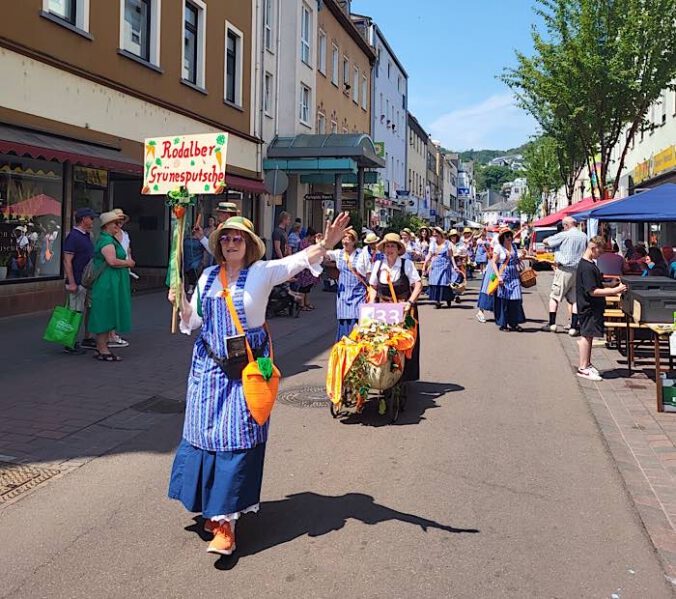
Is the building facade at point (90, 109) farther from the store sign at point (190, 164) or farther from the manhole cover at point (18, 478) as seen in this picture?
the store sign at point (190, 164)

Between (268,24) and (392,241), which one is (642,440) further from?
(268,24)

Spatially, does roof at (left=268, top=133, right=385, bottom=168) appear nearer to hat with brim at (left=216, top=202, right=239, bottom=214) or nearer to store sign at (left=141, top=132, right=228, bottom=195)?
hat with brim at (left=216, top=202, right=239, bottom=214)

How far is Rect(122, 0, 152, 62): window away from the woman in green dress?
305 inches

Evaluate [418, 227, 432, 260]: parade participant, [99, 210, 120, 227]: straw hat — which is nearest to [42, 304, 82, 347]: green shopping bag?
[99, 210, 120, 227]: straw hat

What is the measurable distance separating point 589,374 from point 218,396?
6247mm

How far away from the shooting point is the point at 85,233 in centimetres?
955

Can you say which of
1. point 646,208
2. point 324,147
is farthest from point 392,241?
point 324,147

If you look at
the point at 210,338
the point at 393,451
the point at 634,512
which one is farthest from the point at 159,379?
the point at 634,512

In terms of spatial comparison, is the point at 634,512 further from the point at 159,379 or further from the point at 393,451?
the point at 159,379

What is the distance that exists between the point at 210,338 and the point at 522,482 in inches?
98.9

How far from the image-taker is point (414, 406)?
7.43m

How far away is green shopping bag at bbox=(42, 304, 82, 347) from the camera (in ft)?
30.2

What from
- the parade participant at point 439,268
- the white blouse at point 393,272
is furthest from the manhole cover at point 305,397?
the parade participant at point 439,268

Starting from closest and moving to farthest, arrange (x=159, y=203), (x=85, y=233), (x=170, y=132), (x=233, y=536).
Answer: (x=233, y=536), (x=85, y=233), (x=170, y=132), (x=159, y=203)
